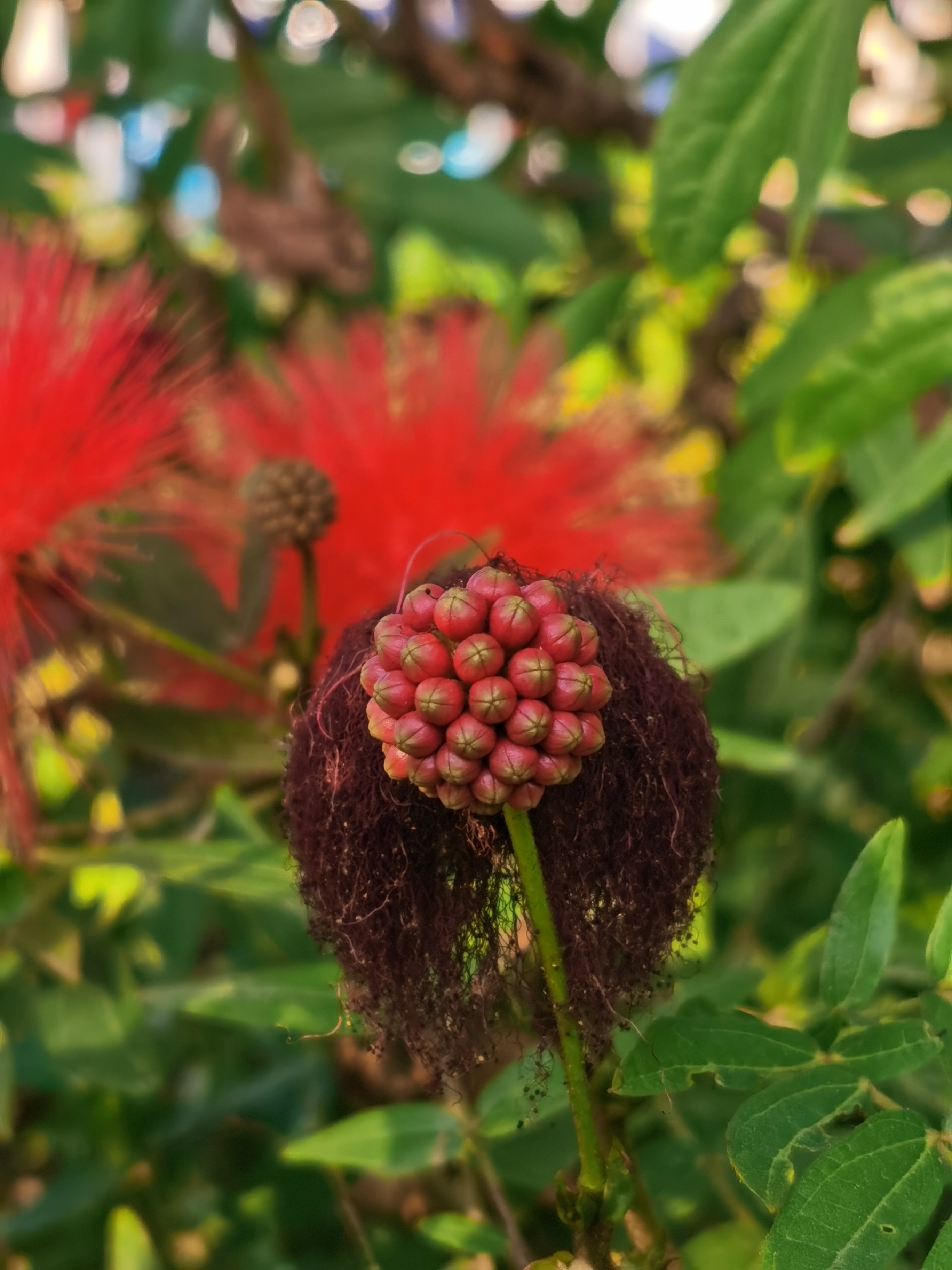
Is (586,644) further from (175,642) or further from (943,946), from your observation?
(175,642)

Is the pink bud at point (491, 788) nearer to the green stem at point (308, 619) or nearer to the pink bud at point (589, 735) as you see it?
the pink bud at point (589, 735)

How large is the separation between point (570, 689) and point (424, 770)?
7 centimetres

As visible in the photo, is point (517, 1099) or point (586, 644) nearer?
point (586, 644)

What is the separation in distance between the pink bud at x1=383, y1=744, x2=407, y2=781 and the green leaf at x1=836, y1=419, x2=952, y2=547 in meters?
0.69

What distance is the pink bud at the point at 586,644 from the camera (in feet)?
1.75

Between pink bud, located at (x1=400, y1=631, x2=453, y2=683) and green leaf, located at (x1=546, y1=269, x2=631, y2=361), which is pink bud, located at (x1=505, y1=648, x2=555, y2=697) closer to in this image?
pink bud, located at (x1=400, y1=631, x2=453, y2=683)

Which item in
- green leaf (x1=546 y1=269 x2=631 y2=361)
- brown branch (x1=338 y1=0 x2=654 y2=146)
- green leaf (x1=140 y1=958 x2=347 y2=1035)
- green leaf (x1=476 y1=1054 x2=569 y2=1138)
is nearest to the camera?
green leaf (x1=476 y1=1054 x2=569 y2=1138)

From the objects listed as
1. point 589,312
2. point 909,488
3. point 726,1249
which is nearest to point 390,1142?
point 726,1249

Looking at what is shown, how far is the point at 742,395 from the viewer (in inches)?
50.7

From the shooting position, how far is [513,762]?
1.66 feet

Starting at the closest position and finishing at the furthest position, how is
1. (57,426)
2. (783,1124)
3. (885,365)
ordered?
(783,1124), (57,426), (885,365)

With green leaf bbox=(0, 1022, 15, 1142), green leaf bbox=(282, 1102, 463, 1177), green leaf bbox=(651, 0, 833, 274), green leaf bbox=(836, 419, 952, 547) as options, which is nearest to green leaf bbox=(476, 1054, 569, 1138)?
green leaf bbox=(282, 1102, 463, 1177)

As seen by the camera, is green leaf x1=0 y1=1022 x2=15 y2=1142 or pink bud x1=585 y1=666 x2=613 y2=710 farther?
green leaf x1=0 y1=1022 x2=15 y2=1142

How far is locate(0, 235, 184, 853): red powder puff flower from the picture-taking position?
0.96 m
